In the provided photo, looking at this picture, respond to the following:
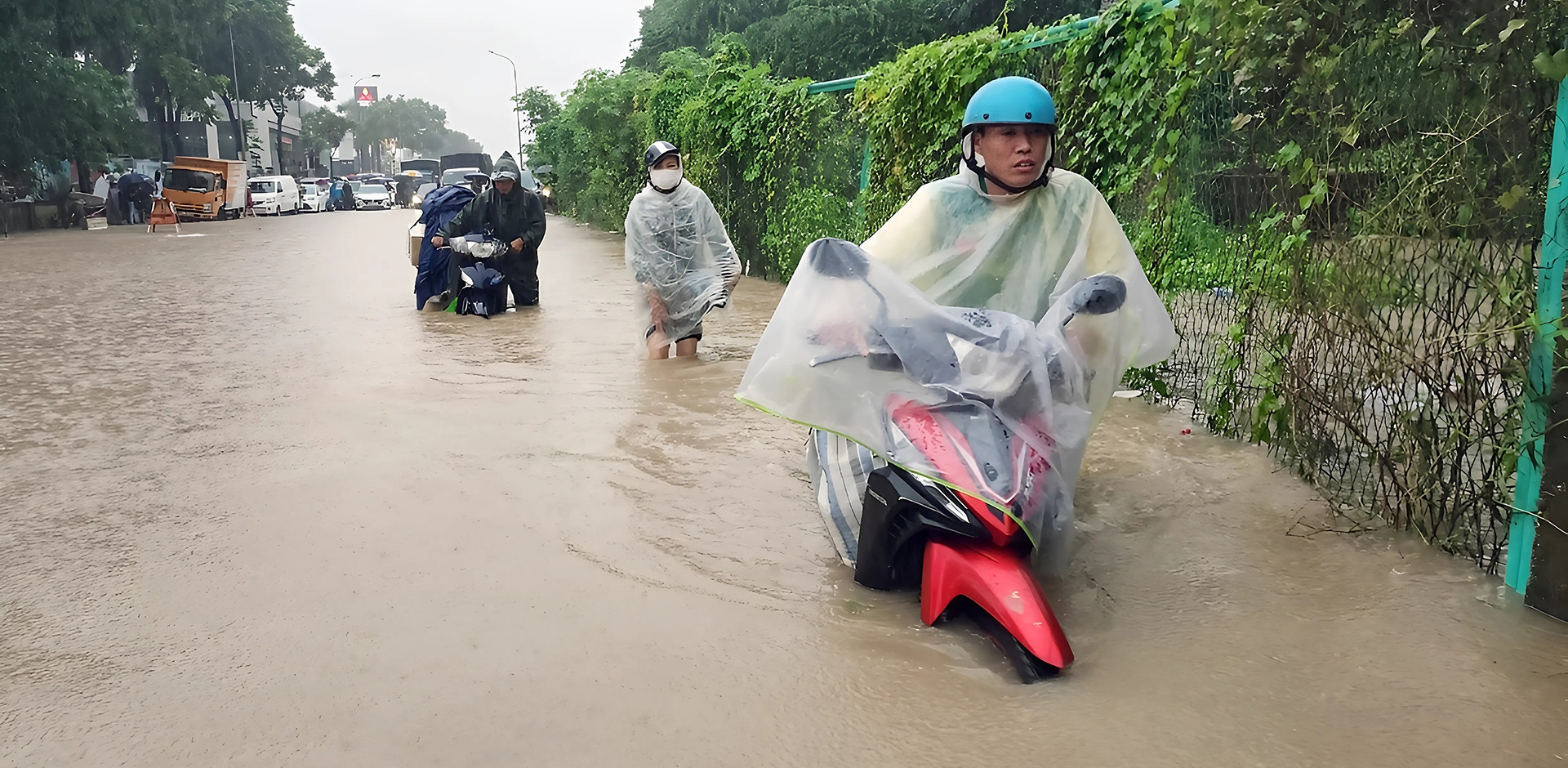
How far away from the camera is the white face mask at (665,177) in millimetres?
8266

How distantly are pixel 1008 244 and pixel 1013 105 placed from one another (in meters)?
0.45

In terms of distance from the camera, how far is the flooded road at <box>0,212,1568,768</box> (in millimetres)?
2873

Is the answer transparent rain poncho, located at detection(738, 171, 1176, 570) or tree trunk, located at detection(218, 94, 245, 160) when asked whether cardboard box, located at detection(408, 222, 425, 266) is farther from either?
tree trunk, located at detection(218, 94, 245, 160)

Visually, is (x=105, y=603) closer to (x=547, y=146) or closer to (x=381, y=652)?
(x=381, y=652)

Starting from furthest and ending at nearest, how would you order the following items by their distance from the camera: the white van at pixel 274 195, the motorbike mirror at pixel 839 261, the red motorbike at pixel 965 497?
the white van at pixel 274 195 → the motorbike mirror at pixel 839 261 → the red motorbike at pixel 965 497

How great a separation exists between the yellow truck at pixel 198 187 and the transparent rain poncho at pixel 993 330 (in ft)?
121

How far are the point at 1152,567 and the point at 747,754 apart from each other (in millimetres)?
1892

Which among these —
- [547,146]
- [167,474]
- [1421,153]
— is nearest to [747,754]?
[1421,153]

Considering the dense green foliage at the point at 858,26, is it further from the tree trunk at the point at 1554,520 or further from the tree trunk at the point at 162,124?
the tree trunk at the point at 162,124

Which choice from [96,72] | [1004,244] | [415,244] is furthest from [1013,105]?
[96,72]

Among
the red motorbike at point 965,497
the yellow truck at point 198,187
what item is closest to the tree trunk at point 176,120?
the yellow truck at point 198,187

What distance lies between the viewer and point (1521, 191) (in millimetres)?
3479

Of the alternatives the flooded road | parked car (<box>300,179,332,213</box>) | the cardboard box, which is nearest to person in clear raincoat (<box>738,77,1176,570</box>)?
the flooded road

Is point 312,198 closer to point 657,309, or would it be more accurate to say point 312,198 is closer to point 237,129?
point 237,129
